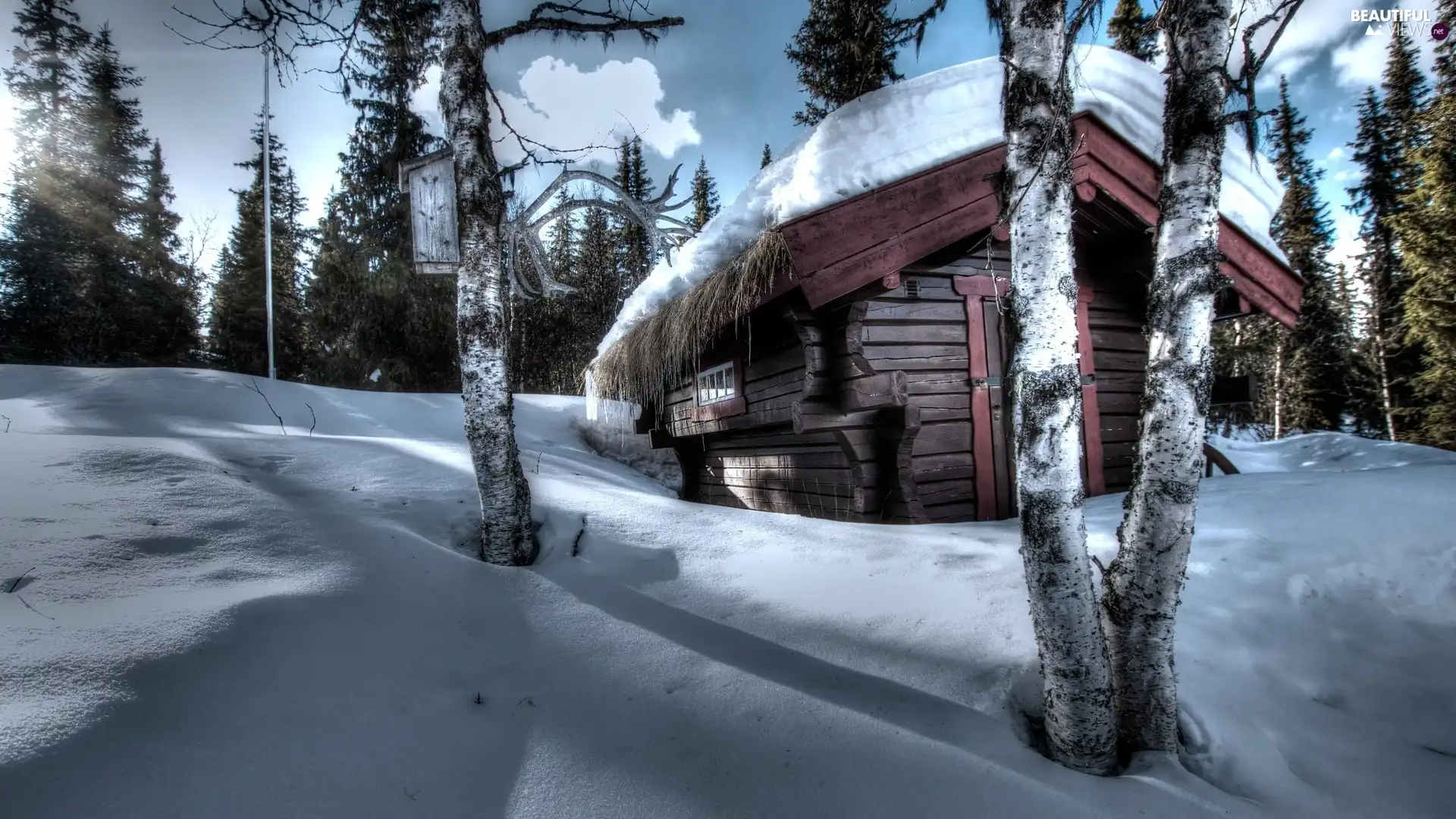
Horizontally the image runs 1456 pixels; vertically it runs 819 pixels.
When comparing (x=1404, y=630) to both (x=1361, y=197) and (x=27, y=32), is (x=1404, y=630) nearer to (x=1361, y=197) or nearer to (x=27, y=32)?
(x=1361, y=197)

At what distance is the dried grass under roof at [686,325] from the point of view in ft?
13.8

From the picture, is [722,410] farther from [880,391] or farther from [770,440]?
[880,391]

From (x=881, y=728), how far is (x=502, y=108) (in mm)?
4278

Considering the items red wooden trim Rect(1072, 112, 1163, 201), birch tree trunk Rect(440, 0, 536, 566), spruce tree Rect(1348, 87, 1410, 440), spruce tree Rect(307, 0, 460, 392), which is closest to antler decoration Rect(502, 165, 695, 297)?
birch tree trunk Rect(440, 0, 536, 566)

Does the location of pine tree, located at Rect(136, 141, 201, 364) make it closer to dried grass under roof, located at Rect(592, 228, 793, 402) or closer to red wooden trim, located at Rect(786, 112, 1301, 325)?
dried grass under roof, located at Rect(592, 228, 793, 402)

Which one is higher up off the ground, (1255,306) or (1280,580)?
(1255,306)

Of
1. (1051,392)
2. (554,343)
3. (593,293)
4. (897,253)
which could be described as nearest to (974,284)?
(897,253)

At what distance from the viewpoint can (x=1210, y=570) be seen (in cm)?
306

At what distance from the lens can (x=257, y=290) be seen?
21.2 meters

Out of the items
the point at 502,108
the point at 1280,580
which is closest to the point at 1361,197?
the point at 1280,580

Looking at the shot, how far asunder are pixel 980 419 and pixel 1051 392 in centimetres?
355

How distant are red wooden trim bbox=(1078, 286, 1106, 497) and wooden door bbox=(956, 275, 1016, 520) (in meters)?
0.99

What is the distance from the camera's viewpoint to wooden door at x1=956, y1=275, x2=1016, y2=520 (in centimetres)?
518

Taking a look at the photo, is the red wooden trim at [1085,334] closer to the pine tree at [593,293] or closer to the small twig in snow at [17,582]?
the small twig in snow at [17,582]
